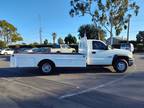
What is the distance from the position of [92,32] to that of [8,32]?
1060 inches

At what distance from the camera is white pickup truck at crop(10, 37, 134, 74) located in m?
15.4

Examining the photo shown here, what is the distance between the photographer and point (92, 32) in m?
67.7

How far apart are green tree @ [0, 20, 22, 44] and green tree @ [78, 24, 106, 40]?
65.3ft

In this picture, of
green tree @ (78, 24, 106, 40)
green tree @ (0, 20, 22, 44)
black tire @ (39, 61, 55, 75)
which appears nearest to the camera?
black tire @ (39, 61, 55, 75)

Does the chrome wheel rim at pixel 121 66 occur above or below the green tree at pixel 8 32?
below

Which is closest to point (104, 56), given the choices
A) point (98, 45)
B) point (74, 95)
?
point (98, 45)

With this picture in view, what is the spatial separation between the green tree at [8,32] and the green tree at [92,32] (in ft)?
65.3

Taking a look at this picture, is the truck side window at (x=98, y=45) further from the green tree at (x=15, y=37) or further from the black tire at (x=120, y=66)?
the green tree at (x=15, y=37)

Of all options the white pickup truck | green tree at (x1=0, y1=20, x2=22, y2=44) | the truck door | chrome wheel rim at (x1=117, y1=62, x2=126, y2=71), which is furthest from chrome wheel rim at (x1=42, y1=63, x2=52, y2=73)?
green tree at (x1=0, y1=20, x2=22, y2=44)

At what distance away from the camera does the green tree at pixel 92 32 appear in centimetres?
4416

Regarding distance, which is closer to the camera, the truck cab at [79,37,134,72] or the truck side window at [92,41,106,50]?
the truck cab at [79,37,134,72]

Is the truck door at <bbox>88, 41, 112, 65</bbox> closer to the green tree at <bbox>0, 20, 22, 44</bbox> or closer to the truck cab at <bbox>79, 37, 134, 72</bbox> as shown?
the truck cab at <bbox>79, 37, 134, 72</bbox>

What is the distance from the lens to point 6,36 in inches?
3155

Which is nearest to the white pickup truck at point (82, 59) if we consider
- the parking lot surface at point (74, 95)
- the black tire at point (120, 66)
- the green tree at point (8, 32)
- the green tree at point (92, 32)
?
the black tire at point (120, 66)
